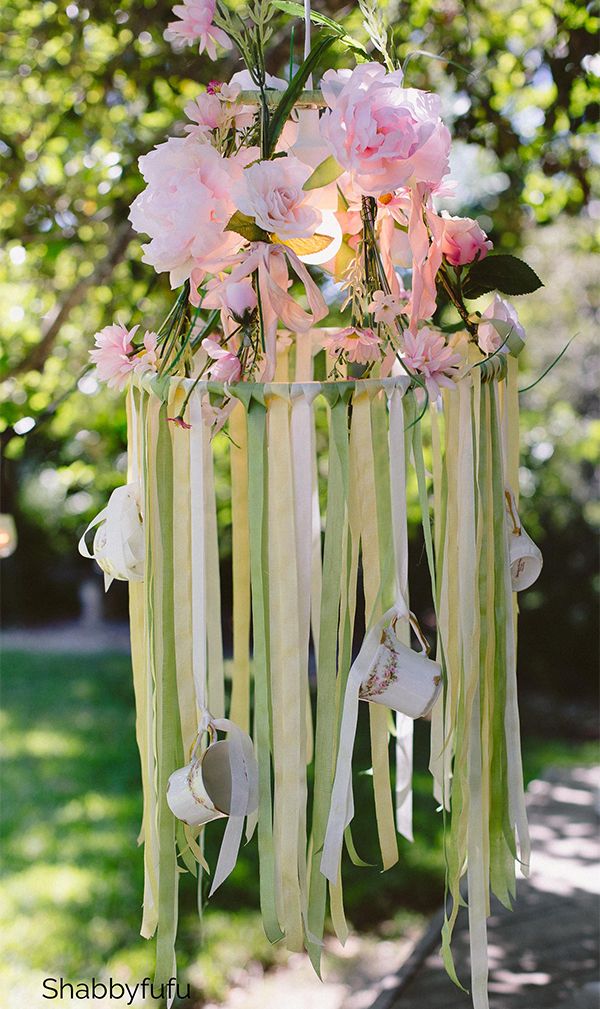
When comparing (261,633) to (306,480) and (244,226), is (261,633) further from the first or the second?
(244,226)

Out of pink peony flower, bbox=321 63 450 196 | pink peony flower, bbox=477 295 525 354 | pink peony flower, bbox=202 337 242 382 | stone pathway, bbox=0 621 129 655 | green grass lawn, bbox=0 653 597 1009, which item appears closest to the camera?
pink peony flower, bbox=321 63 450 196

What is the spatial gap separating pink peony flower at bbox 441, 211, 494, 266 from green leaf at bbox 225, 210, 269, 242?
0.67 ft

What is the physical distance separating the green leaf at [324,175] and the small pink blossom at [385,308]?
0.41 feet

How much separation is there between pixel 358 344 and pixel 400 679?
327mm

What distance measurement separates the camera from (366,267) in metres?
0.93

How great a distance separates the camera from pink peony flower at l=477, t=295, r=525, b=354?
952 millimetres

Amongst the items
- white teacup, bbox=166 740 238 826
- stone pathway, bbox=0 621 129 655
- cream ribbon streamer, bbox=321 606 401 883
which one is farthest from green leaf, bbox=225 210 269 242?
stone pathway, bbox=0 621 129 655

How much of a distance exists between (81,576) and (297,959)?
323 cm

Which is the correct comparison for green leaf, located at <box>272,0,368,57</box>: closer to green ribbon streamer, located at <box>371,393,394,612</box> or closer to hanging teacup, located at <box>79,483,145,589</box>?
green ribbon streamer, located at <box>371,393,394,612</box>

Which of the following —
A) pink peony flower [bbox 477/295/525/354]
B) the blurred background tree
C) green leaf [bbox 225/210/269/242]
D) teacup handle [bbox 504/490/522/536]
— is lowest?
teacup handle [bbox 504/490/522/536]

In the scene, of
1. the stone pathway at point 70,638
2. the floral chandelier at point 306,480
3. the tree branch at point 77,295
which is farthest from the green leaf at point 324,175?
the stone pathway at point 70,638

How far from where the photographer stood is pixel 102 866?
266 centimetres

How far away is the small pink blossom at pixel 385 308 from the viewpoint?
866mm

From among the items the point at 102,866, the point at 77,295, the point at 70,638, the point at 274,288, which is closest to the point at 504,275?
the point at 274,288
